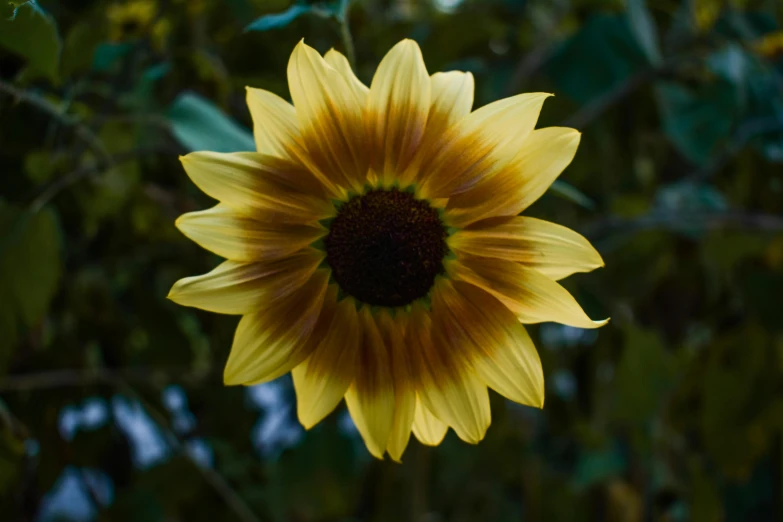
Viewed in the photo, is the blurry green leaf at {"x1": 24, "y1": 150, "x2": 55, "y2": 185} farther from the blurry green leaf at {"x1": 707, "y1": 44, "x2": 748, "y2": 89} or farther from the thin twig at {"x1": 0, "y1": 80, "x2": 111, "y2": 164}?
the blurry green leaf at {"x1": 707, "y1": 44, "x2": 748, "y2": 89}

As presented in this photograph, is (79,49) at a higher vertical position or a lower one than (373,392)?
higher

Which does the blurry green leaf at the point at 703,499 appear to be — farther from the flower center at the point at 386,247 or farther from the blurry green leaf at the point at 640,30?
the flower center at the point at 386,247

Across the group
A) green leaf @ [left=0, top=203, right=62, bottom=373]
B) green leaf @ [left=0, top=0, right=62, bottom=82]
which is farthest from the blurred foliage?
green leaf @ [left=0, top=0, right=62, bottom=82]

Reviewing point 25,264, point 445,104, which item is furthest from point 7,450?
point 445,104

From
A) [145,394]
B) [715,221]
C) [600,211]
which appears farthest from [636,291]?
[145,394]

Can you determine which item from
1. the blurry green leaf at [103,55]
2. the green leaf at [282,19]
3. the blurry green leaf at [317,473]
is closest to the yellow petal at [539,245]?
the green leaf at [282,19]

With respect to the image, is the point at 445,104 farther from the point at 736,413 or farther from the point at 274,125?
the point at 736,413

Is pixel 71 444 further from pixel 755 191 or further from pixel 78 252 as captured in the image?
pixel 755 191

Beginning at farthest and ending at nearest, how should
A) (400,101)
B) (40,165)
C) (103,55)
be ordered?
(40,165), (103,55), (400,101)
